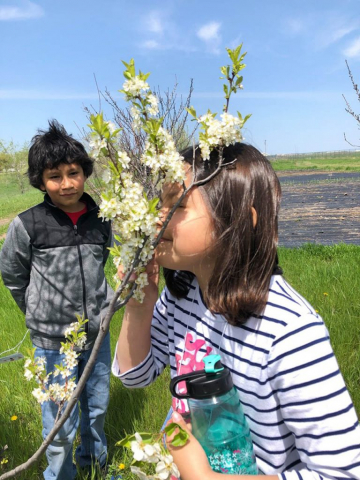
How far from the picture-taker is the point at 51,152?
2.15 metres

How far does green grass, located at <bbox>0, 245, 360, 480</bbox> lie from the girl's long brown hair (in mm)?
1399

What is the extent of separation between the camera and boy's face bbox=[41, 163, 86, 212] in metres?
Result: 2.17

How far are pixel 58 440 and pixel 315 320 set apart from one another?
1702 mm

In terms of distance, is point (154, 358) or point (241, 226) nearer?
point (241, 226)

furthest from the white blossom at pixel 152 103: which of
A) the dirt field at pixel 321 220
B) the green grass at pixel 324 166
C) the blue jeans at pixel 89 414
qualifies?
the green grass at pixel 324 166

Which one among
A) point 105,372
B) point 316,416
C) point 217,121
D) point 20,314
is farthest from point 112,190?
point 20,314

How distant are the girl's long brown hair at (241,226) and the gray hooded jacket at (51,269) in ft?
4.14

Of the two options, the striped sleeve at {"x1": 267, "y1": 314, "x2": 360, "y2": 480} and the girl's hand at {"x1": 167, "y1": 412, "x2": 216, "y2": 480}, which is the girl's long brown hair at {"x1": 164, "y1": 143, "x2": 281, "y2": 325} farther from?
the girl's hand at {"x1": 167, "y1": 412, "x2": 216, "y2": 480}

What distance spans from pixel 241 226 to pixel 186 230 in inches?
6.2

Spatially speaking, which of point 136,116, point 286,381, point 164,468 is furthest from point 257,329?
point 136,116

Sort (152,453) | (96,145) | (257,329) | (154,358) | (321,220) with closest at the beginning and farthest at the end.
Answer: (152,453), (96,145), (257,329), (154,358), (321,220)

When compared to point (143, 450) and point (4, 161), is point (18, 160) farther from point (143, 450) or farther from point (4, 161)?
point (143, 450)

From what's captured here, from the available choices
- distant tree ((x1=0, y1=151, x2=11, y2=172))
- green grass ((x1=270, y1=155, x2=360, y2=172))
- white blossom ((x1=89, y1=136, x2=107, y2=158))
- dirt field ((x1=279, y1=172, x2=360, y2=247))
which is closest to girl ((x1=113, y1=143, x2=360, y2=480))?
white blossom ((x1=89, y1=136, x2=107, y2=158))

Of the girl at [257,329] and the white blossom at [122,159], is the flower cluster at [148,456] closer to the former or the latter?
the girl at [257,329]
